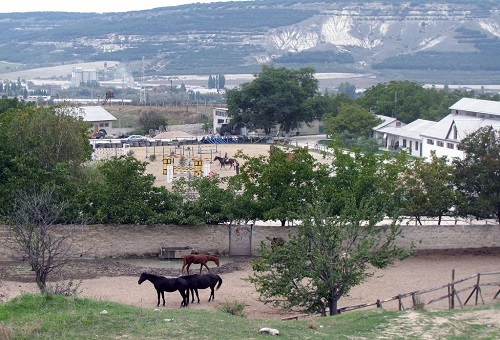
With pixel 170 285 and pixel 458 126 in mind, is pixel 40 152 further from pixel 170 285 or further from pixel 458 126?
pixel 458 126

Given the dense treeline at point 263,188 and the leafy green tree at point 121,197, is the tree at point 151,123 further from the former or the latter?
the leafy green tree at point 121,197

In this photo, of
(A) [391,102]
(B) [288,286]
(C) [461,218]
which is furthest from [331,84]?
(B) [288,286]

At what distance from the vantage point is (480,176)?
29.3m

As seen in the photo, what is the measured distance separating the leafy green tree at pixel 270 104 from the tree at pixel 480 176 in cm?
3817

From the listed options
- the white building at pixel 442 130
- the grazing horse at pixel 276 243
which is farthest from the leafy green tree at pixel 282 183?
the white building at pixel 442 130

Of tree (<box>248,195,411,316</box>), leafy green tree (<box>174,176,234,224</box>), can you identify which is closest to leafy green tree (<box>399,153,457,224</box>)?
leafy green tree (<box>174,176,234,224</box>)

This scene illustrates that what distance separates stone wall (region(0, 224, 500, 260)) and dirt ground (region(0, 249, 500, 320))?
48cm

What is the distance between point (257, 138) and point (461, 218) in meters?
33.7

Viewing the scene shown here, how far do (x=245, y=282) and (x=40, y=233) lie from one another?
572 cm

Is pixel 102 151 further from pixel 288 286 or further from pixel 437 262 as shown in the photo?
pixel 288 286

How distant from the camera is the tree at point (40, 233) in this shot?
20688 millimetres

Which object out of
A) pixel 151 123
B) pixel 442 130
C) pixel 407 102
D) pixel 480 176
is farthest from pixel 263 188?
pixel 151 123

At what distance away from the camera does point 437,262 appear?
2716 centimetres

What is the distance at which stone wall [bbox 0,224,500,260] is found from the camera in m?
27.1
